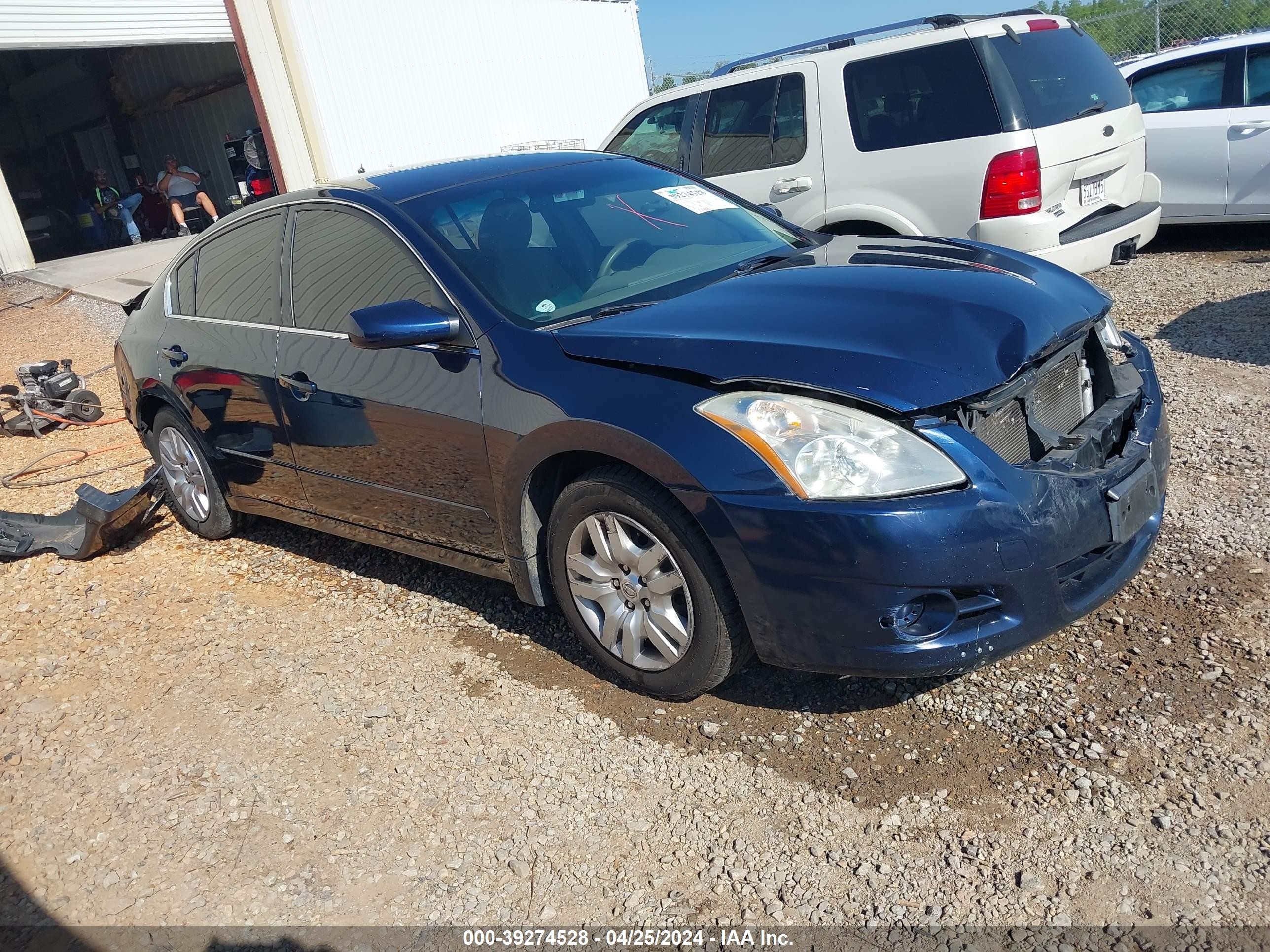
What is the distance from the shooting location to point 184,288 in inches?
194

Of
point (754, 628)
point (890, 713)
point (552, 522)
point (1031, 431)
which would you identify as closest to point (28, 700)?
point (552, 522)

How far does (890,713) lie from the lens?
120 inches

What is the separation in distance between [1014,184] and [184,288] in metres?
4.40

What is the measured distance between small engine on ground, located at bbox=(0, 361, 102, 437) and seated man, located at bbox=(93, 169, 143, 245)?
1399 cm

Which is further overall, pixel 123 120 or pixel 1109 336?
pixel 123 120

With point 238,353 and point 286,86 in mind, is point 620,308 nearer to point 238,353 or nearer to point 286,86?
point 238,353

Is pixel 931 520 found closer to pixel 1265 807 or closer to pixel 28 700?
pixel 1265 807

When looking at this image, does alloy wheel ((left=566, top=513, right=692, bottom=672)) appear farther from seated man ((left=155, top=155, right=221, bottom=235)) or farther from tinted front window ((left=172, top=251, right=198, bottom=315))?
seated man ((left=155, top=155, right=221, bottom=235))

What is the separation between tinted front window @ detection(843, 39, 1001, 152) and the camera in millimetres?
5828

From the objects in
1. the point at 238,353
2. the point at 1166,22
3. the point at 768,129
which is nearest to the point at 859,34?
the point at 768,129

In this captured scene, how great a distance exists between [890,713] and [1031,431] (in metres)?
0.92

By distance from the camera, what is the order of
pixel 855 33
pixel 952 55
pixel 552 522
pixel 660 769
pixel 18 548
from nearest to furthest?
pixel 660 769 → pixel 552 522 → pixel 18 548 → pixel 952 55 → pixel 855 33

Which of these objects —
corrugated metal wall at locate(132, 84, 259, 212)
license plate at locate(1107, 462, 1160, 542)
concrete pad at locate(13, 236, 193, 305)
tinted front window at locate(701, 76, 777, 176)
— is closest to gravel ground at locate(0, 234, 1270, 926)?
license plate at locate(1107, 462, 1160, 542)

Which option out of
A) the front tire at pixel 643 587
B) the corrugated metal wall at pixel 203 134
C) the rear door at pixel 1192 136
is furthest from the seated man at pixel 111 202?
the front tire at pixel 643 587
